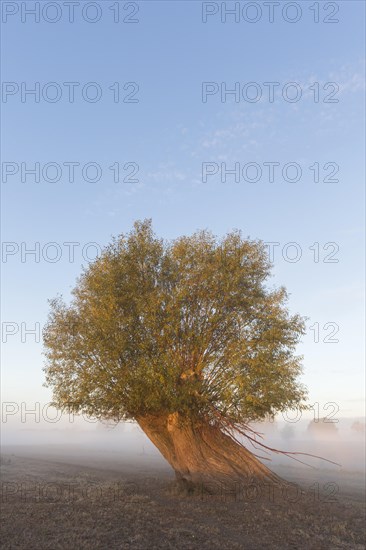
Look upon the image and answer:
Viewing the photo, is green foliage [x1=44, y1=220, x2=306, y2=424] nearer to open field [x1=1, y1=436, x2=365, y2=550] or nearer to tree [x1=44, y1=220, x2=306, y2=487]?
tree [x1=44, y1=220, x2=306, y2=487]

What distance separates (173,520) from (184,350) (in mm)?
9960

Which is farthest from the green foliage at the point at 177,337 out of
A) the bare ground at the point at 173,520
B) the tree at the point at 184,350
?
the bare ground at the point at 173,520

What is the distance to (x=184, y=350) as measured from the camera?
2580 cm

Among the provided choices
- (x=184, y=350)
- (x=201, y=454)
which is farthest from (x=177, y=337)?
(x=201, y=454)

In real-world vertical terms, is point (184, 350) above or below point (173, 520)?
above

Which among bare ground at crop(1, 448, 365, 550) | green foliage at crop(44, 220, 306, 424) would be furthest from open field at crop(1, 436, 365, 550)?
green foliage at crop(44, 220, 306, 424)

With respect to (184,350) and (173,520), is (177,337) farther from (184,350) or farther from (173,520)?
(173,520)

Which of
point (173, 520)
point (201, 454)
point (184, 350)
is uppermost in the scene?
point (184, 350)

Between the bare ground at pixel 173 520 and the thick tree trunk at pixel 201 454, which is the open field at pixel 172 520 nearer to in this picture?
the bare ground at pixel 173 520

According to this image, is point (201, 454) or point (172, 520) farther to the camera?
point (201, 454)

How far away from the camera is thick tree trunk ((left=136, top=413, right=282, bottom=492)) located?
82.0ft

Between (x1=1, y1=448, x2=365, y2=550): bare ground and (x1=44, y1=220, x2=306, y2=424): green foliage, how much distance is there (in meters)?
4.90

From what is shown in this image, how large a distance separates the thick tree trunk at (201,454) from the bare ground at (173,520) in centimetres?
94

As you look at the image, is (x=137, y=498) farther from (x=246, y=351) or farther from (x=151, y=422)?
(x=246, y=351)
